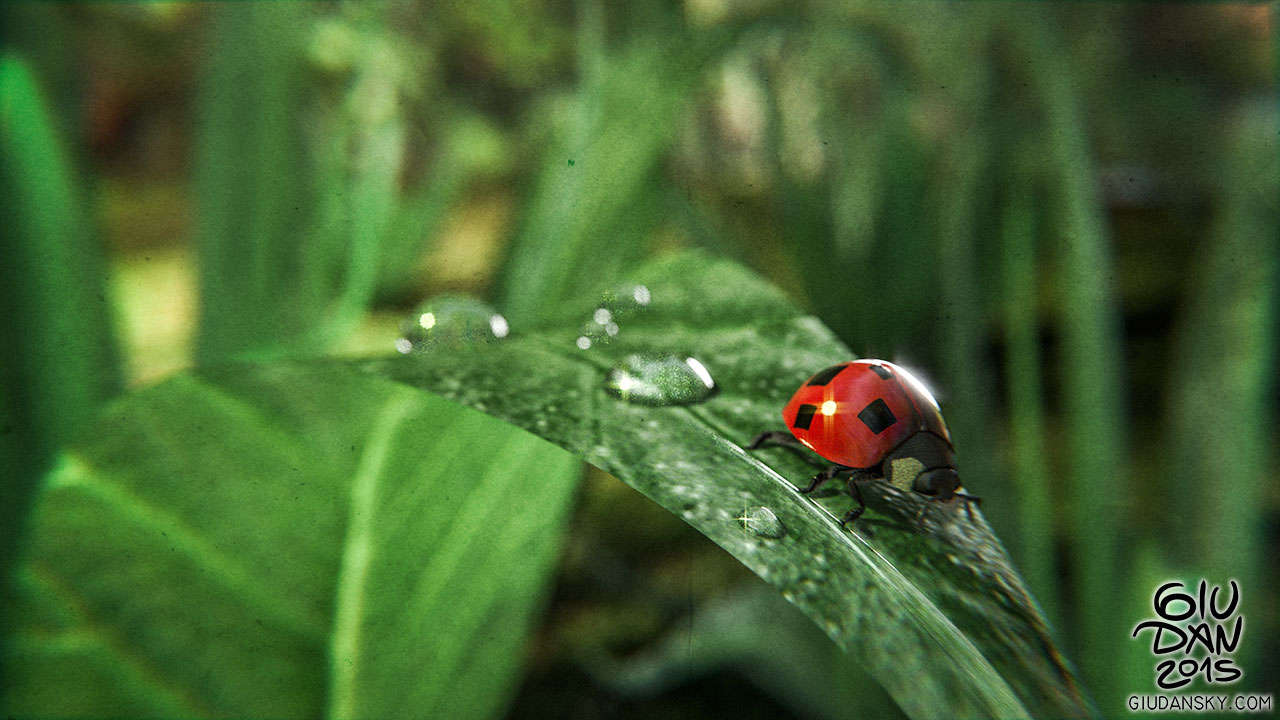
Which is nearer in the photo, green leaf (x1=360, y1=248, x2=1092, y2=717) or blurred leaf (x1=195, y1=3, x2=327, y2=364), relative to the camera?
green leaf (x1=360, y1=248, x2=1092, y2=717)

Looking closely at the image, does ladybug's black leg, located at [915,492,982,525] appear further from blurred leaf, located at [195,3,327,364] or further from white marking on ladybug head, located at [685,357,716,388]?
blurred leaf, located at [195,3,327,364]

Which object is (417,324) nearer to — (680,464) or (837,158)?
(680,464)

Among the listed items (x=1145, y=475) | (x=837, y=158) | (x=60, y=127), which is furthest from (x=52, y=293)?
(x=1145, y=475)

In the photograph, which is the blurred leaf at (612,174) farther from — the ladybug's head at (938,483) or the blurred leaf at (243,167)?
the ladybug's head at (938,483)

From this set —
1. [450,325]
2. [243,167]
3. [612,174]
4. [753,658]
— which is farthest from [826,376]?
[753,658]

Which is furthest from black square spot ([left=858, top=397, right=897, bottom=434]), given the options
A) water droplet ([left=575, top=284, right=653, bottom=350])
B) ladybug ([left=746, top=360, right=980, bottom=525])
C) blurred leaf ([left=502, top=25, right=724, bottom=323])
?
blurred leaf ([left=502, top=25, right=724, bottom=323])

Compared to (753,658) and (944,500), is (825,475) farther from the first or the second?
(753,658)
